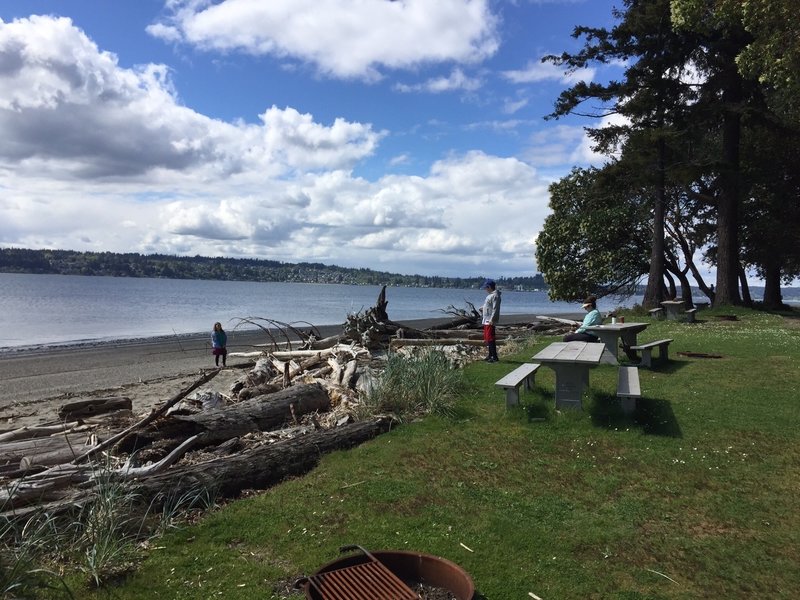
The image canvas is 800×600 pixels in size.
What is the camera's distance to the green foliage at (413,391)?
847 centimetres

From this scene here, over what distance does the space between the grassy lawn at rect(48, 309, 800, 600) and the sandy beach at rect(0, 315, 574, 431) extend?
6319 millimetres

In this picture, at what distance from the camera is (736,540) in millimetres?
4594

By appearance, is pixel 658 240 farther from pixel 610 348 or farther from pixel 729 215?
pixel 610 348

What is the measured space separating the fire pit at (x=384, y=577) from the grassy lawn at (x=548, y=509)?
0.21 metres

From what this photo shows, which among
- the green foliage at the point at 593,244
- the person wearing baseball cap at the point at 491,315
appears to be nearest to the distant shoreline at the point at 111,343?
the green foliage at the point at 593,244

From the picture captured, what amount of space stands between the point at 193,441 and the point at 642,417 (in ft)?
18.6

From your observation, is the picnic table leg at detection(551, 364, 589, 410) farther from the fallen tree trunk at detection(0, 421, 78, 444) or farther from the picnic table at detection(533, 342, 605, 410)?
the fallen tree trunk at detection(0, 421, 78, 444)

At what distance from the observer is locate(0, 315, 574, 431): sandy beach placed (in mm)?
12992

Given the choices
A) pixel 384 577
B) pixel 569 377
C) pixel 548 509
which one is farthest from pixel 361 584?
pixel 569 377

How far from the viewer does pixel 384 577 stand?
3953 millimetres

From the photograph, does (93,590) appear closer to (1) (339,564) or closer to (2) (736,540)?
(1) (339,564)

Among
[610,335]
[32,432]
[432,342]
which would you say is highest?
[610,335]

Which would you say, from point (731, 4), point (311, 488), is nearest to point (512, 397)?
point (311, 488)

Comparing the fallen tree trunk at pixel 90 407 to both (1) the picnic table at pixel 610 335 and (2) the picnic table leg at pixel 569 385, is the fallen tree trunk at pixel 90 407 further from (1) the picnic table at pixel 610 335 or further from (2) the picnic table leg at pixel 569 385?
(1) the picnic table at pixel 610 335
